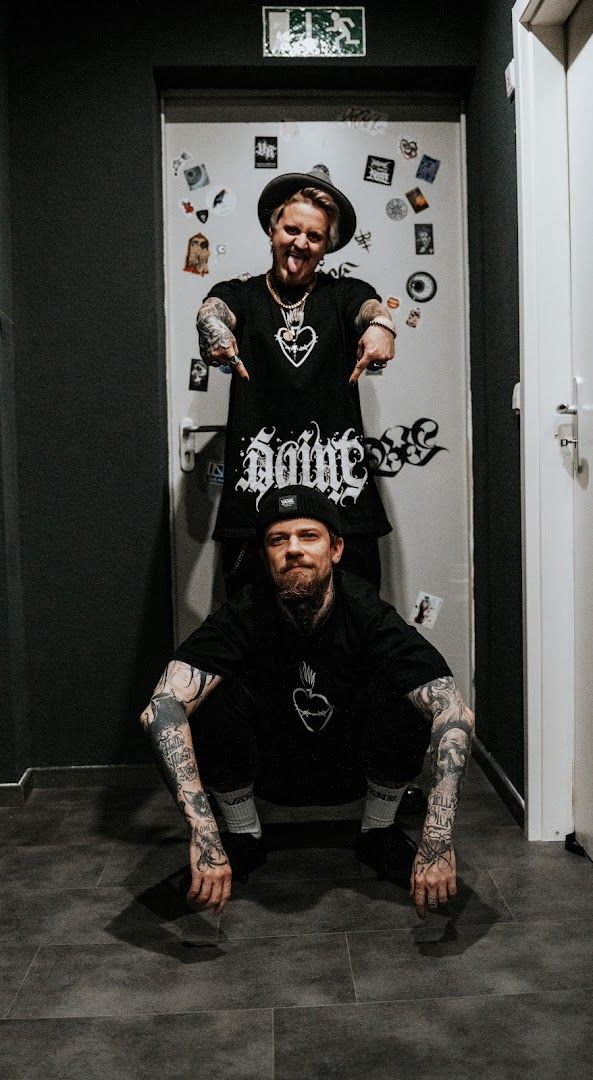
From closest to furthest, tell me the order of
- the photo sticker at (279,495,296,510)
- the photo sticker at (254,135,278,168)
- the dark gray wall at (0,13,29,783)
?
the photo sticker at (279,495,296,510), the dark gray wall at (0,13,29,783), the photo sticker at (254,135,278,168)

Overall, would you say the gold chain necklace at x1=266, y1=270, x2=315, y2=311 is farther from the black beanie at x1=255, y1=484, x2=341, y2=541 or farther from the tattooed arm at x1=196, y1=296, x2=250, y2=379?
the black beanie at x1=255, y1=484, x2=341, y2=541

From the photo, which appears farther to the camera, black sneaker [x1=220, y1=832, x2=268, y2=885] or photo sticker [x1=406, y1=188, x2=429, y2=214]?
photo sticker [x1=406, y1=188, x2=429, y2=214]

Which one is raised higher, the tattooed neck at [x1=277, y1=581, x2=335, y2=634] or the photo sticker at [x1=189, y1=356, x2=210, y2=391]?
the photo sticker at [x1=189, y1=356, x2=210, y2=391]

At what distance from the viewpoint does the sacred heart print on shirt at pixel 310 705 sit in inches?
83.8

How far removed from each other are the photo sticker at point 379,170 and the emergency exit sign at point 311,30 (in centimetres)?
33

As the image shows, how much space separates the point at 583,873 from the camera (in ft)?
7.01

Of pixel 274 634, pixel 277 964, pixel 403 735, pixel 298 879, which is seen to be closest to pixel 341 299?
pixel 274 634

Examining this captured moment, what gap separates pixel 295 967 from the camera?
5.76 feet

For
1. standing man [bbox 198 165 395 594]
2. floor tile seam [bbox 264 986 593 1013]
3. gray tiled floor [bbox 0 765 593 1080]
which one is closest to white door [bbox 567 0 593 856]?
gray tiled floor [bbox 0 765 593 1080]

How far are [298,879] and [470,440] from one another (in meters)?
1.53

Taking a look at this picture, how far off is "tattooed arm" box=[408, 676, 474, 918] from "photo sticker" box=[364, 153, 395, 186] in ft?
5.87

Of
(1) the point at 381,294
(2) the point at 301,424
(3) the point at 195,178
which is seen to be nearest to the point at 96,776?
(2) the point at 301,424

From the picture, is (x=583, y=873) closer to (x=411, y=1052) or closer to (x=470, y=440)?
(x=411, y=1052)

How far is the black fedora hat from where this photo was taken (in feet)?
8.01
